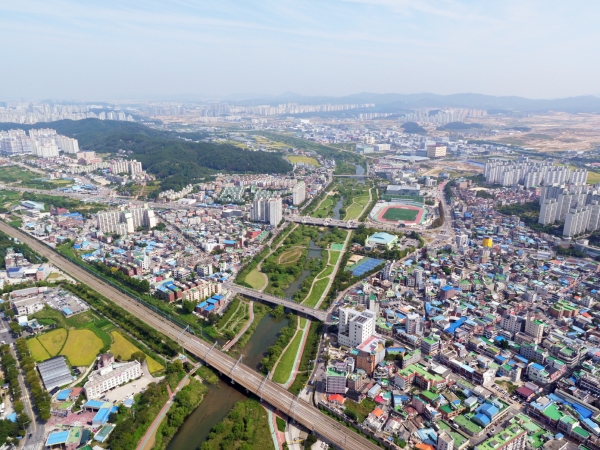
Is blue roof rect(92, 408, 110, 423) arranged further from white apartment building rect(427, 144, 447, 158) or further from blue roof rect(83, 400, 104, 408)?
white apartment building rect(427, 144, 447, 158)

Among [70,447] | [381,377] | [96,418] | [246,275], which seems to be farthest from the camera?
[246,275]

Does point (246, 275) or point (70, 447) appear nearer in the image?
point (70, 447)

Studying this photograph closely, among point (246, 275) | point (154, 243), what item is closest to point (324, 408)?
point (246, 275)

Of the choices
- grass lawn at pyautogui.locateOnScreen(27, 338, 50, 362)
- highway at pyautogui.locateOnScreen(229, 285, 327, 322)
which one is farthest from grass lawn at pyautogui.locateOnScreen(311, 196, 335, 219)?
grass lawn at pyautogui.locateOnScreen(27, 338, 50, 362)

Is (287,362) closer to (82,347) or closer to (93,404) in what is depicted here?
(93,404)

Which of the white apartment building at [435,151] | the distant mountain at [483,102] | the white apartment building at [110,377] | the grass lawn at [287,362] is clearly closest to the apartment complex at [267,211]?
the grass lawn at [287,362]

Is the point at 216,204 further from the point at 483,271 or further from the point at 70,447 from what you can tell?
the point at 70,447

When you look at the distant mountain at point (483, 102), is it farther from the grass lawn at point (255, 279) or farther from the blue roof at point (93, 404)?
the blue roof at point (93, 404)
